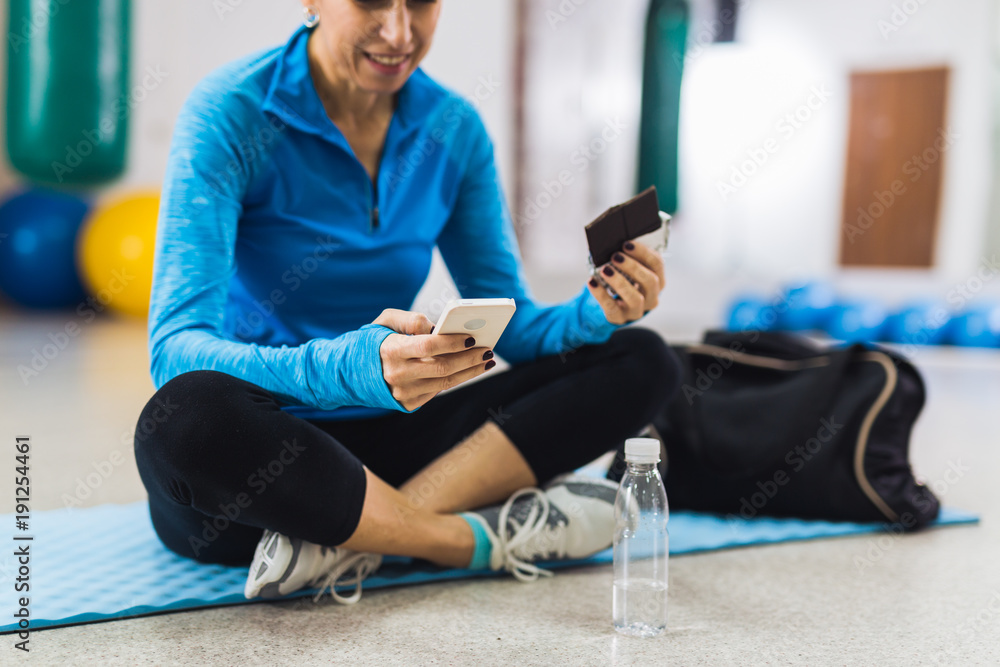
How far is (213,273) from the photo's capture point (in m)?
1.04

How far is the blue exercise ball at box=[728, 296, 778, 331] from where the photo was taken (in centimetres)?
530

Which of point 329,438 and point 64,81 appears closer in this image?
point 329,438

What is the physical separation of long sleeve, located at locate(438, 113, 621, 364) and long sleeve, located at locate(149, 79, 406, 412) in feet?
1.05

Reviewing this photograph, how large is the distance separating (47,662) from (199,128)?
59 cm

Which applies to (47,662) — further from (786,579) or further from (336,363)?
(786,579)

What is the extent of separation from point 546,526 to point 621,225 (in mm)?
393

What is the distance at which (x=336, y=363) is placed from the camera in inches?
35.6

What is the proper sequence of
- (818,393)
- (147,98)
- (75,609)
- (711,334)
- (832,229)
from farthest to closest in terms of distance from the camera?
(832,229)
(147,98)
(711,334)
(818,393)
(75,609)

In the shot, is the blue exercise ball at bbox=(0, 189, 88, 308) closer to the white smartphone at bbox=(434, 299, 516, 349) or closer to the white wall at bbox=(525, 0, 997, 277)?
the white wall at bbox=(525, 0, 997, 277)

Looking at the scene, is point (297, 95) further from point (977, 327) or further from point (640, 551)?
point (977, 327)

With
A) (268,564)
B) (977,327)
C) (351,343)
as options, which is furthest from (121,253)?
(977,327)

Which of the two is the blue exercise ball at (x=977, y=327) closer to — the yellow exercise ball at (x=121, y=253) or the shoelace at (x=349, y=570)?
the yellow exercise ball at (x=121, y=253)

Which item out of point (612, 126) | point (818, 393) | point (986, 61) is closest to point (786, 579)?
point (818, 393)

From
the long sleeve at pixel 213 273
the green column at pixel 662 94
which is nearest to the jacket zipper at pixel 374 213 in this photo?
the long sleeve at pixel 213 273
